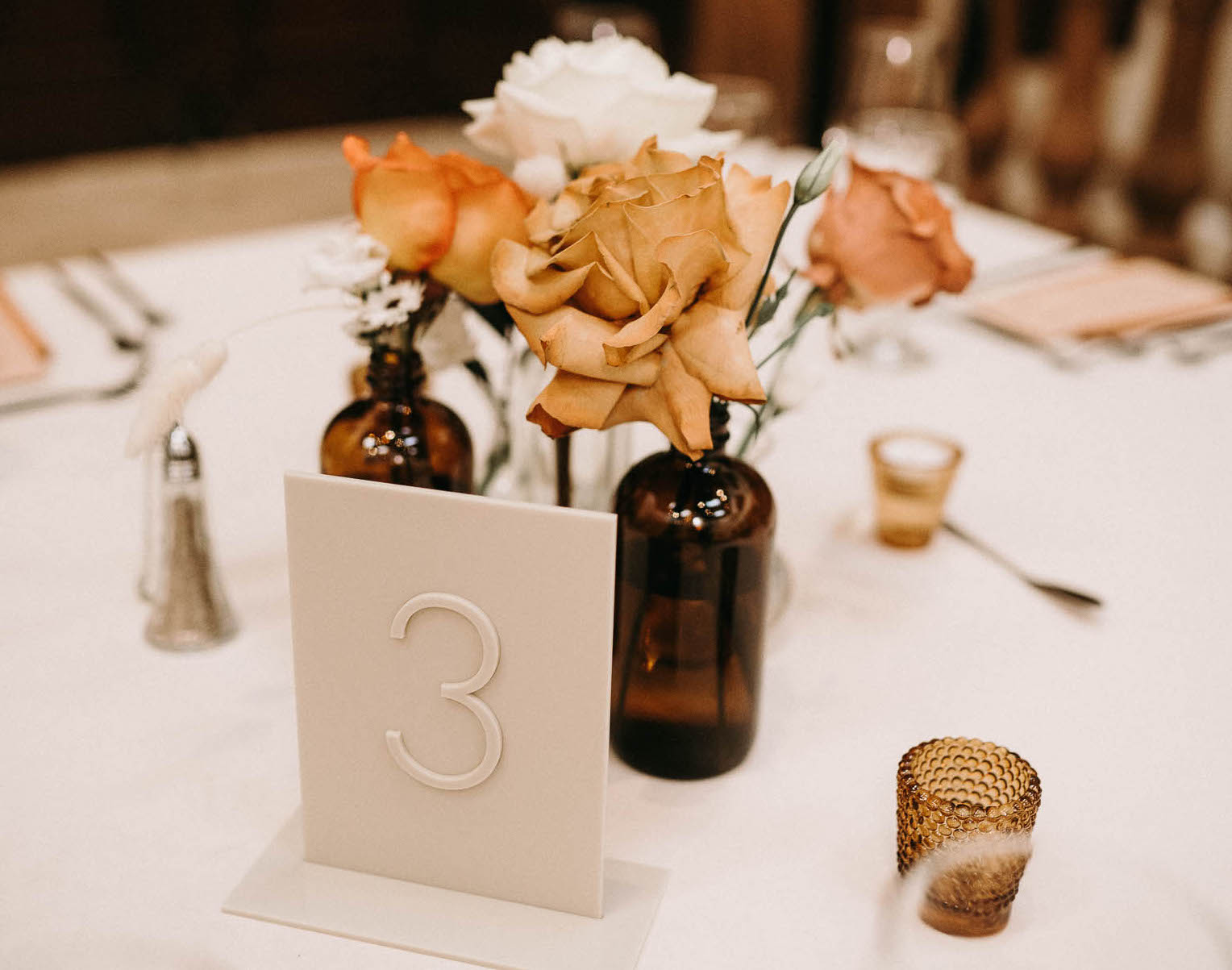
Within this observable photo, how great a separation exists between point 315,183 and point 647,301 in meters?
4.11

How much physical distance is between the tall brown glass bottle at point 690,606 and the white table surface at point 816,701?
3 cm

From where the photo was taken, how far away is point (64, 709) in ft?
2.51

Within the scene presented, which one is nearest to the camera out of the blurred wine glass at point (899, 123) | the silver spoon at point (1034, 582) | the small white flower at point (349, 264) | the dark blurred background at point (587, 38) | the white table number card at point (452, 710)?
the white table number card at point (452, 710)

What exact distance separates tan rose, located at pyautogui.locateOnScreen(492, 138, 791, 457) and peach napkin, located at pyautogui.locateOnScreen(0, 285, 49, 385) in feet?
2.75

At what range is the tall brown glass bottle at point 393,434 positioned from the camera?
743 millimetres

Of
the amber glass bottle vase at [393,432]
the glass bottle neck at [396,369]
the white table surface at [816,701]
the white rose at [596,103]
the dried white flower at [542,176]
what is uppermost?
the white rose at [596,103]

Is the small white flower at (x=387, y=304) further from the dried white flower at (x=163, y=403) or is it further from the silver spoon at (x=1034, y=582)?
the silver spoon at (x=1034, y=582)

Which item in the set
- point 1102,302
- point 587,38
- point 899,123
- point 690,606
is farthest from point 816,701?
point 587,38

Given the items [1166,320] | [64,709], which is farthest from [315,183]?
[64,709]

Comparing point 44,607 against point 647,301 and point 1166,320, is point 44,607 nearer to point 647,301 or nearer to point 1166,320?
point 647,301

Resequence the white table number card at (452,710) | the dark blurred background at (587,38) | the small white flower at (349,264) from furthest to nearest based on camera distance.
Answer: the dark blurred background at (587,38) → the small white flower at (349,264) → the white table number card at (452,710)

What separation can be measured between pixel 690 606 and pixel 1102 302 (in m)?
1.00

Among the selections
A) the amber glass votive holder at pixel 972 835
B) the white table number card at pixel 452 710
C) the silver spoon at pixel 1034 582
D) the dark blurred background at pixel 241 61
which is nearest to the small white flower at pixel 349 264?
the white table number card at pixel 452 710

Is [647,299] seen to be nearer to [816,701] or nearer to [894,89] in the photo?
[816,701]
